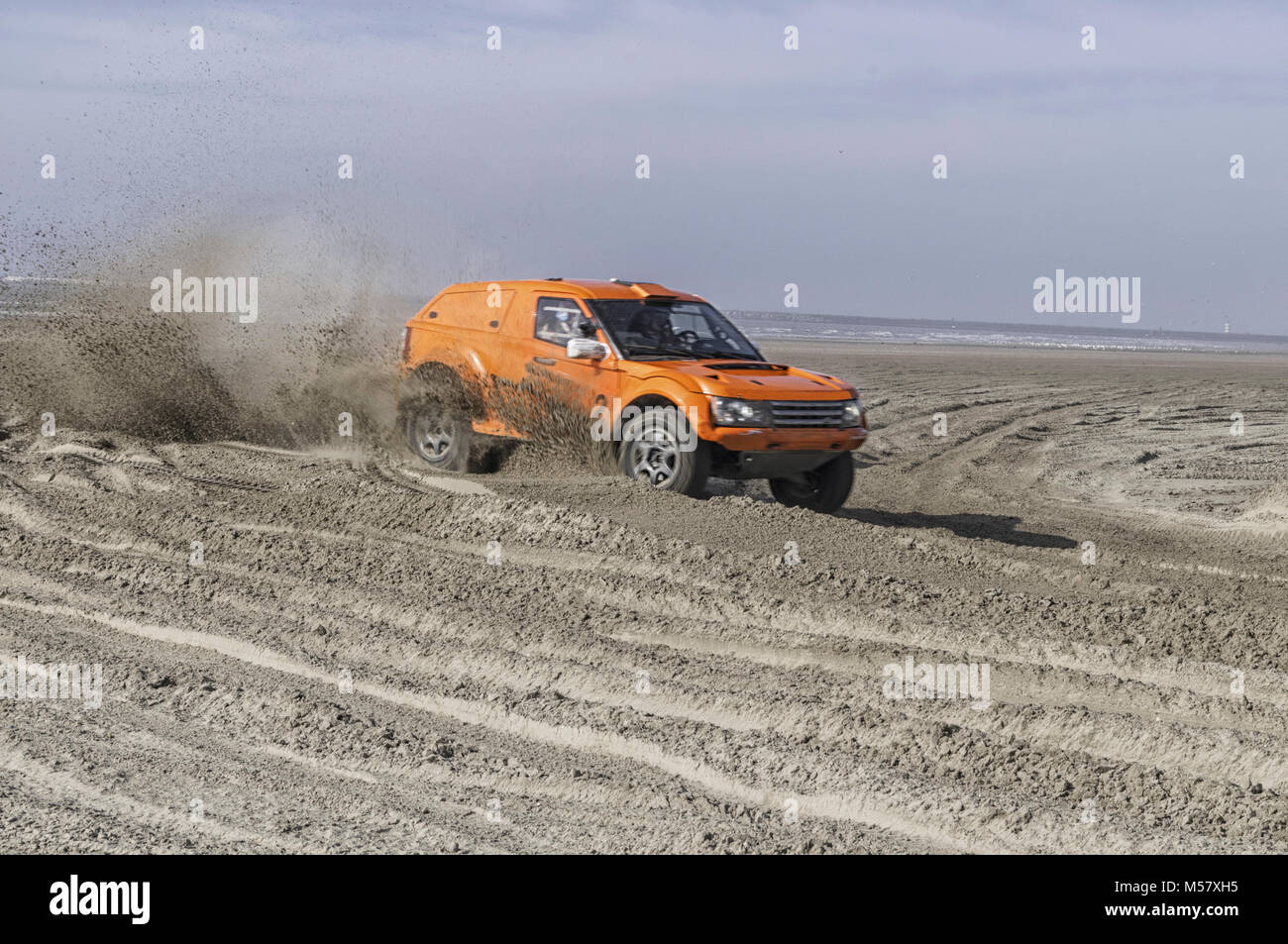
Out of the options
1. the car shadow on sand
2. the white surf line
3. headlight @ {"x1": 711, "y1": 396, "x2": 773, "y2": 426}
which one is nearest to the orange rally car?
headlight @ {"x1": 711, "y1": 396, "x2": 773, "y2": 426}

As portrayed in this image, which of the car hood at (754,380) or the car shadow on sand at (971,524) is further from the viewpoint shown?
the car shadow on sand at (971,524)

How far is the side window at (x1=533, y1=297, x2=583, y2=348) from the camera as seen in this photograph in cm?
1124

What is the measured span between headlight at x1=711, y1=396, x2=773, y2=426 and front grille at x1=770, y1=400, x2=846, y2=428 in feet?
0.64

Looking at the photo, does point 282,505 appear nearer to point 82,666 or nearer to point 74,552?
point 74,552

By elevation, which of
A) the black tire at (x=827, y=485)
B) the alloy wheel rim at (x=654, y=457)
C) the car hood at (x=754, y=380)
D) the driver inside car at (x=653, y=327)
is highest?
the driver inside car at (x=653, y=327)

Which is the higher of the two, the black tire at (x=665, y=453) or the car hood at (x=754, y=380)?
the car hood at (x=754, y=380)

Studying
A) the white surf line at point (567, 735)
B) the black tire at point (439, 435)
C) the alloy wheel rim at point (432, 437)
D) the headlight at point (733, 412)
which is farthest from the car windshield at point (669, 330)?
the white surf line at point (567, 735)

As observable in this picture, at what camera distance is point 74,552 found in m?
8.80

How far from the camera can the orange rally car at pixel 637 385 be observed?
10.1 meters

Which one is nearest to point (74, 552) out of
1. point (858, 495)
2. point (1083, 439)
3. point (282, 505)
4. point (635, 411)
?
point (282, 505)

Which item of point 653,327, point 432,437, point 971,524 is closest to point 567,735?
point 653,327

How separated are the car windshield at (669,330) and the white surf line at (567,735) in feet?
16.0

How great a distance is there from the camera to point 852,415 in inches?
416

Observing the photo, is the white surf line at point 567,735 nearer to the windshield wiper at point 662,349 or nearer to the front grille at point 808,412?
the front grille at point 808,412
